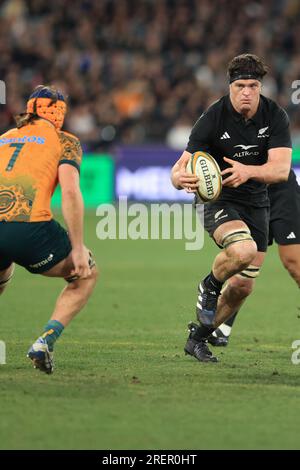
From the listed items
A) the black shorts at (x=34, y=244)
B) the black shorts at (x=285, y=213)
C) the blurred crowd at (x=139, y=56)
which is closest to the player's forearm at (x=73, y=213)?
the black shorts at (x=34, y=244)

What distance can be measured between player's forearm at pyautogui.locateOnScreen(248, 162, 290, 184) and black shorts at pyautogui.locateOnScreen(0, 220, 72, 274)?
5.21 ft

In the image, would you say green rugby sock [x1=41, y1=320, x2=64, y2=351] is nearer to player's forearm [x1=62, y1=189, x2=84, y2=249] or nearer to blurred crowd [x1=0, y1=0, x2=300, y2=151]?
player's forearm [x1=62, y1=189, x2=84, y2=249]

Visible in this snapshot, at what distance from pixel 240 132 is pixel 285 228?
4.04 ft

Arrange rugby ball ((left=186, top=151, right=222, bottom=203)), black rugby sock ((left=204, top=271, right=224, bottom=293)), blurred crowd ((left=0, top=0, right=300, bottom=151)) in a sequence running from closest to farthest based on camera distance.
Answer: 1. rugby ball ((left=186, top=151, right=222, bottom=203))
2. black rugby sock ((left=204, top=271, right=224, bottom=293))
3. blurred crowd ((left=0, top=0, right=300, bottom=151))

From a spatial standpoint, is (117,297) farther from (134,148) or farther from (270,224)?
(134,148)

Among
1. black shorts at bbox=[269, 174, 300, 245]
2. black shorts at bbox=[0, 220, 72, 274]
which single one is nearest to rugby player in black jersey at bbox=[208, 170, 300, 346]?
black shorts at bbox=[269, 174, 300, 245]

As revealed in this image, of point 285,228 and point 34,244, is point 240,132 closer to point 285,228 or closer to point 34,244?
point 285,228

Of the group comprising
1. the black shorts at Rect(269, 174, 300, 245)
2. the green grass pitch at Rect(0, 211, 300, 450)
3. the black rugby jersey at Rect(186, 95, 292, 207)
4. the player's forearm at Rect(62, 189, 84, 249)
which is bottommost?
the green grass pitch at Rect(0, 211, 300, 450)

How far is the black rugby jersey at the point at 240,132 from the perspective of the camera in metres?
8.00

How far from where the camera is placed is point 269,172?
7.74 m

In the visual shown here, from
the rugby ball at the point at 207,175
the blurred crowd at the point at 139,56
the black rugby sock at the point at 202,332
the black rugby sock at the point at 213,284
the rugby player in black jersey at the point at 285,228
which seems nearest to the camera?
the rugby ball at the point at 207,175

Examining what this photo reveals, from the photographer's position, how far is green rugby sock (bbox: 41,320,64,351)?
22.6 feet

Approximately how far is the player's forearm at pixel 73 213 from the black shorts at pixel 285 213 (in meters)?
2.66

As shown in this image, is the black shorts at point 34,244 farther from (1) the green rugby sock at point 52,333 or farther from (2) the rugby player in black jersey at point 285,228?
(2) the rugby player in black jersey at point 285,228
